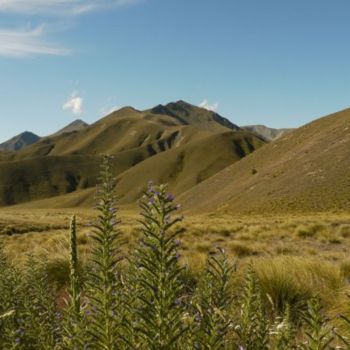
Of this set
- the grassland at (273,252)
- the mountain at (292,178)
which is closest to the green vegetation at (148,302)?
the grassland at (273,252)

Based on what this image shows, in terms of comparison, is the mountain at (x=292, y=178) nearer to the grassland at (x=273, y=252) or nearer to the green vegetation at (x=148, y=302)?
Answer: the grassland at (x=273, y=252)

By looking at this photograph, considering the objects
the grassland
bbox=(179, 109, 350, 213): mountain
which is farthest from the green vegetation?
bbox=(179, 109, 350, 213): mountain

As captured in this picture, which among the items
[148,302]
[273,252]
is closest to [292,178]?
[273,252]

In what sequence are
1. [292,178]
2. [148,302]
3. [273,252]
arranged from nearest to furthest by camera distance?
[148,302], [273,252], [292,178]

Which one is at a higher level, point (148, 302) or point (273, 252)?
point (148, 302)

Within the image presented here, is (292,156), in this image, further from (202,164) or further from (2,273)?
(202,164)

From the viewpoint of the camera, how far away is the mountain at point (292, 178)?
6213 cm

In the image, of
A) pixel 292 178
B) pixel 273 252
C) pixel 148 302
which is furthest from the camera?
pixel 292 178

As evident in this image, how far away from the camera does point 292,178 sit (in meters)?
71.9

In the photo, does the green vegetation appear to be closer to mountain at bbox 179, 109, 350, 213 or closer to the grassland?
the grassland

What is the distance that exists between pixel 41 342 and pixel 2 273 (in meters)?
0.94

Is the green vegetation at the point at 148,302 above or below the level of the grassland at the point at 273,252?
above

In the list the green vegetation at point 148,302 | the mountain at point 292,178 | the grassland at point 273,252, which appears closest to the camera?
the green vegetation at point 148,302

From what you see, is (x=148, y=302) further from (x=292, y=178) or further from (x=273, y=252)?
(x=292, y=178)
